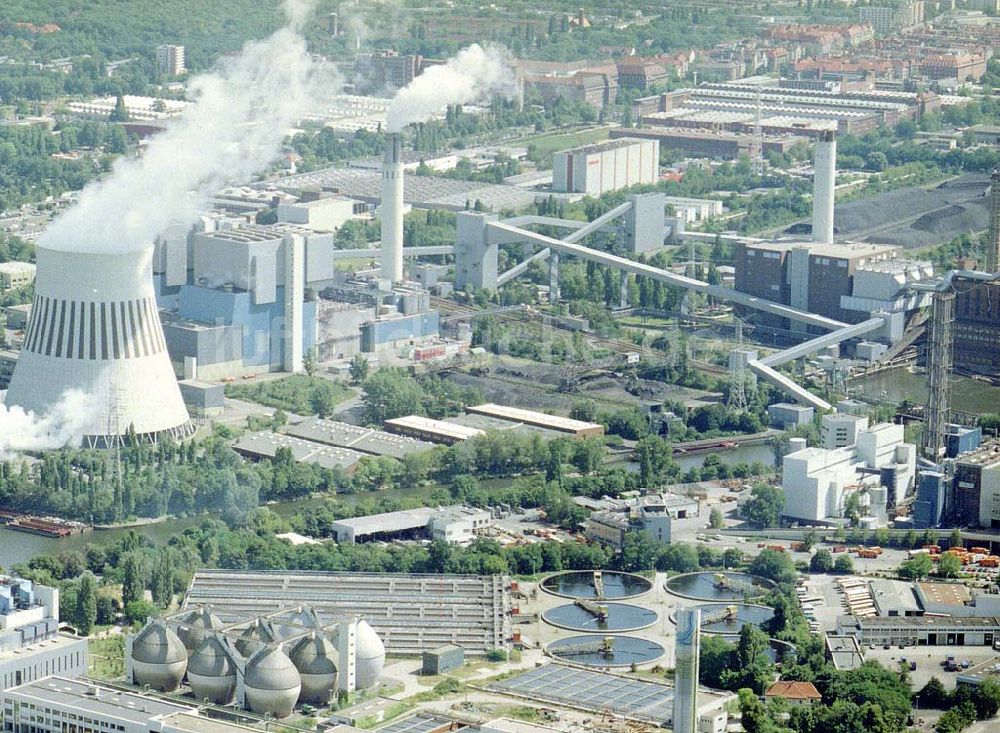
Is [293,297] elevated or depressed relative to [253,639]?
elevated

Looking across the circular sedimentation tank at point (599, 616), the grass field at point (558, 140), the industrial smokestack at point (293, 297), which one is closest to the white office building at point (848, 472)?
the circular sedimentation tank at point (599, 616)

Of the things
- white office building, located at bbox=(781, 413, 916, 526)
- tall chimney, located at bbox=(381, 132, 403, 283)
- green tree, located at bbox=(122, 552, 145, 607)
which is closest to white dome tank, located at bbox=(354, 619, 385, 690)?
green tree, located at bbox=(122, 552, 145, 607)

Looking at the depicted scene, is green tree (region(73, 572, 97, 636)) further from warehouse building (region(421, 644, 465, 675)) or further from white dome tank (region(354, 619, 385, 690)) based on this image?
warehouse building (region(421, 644, 465, 675))

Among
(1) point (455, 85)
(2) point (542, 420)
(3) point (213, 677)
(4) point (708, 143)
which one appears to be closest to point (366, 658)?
(3) point (213, 677)

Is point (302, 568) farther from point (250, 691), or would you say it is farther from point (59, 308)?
point (59, 308)

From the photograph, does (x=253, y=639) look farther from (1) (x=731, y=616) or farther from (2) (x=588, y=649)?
(1) (x=731, y=616)

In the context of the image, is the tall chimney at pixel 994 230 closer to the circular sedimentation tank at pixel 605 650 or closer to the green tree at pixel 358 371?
the green tree at pixel 358 371

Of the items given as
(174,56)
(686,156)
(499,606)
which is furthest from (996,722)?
(174,56)
